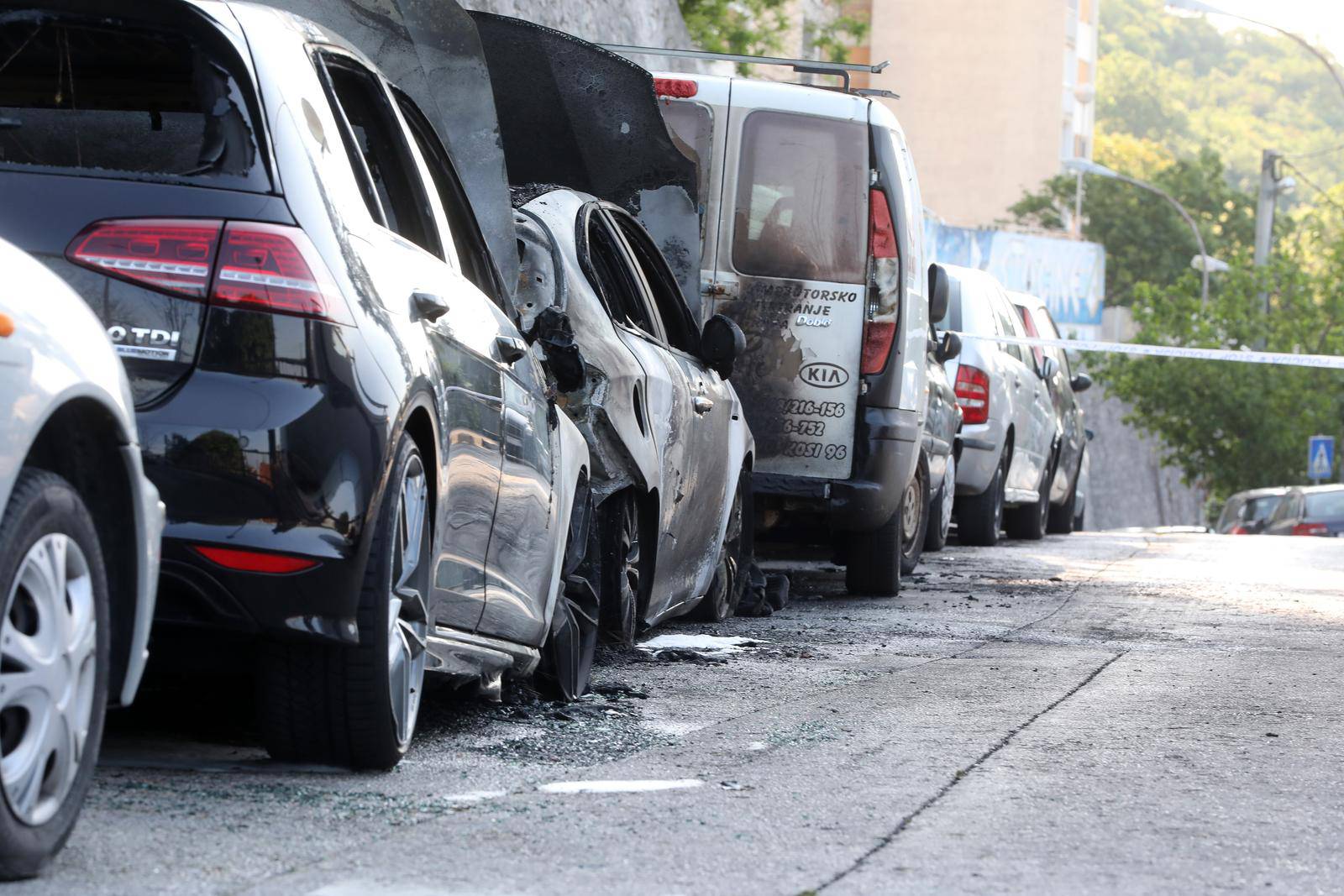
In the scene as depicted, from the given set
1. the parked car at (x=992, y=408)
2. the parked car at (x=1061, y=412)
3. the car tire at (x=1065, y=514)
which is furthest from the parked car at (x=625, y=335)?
the car tire at (x=1065, y=514)

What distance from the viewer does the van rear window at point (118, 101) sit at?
187 inches

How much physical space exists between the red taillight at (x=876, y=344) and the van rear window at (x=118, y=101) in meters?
6.39

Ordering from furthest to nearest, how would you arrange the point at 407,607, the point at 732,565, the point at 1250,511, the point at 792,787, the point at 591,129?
the point at 1250,511 → the point at 732,565 → the point at 591,129 → the point at 792,787 → the point at 407,607

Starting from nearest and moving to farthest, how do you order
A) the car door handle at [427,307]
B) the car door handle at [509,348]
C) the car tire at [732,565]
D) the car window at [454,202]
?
A: the car door handle at [427,307]
the car door handle at [509,348]
the car window at [454,202]
the car tire at [732,565]

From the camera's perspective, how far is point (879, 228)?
11023 millimetres

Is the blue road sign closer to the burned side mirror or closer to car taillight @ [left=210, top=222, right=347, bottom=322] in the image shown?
the burned side mirror

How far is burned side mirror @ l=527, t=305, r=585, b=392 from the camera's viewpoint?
6.92m

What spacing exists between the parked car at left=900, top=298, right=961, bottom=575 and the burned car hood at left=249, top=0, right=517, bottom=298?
4765 millimetres

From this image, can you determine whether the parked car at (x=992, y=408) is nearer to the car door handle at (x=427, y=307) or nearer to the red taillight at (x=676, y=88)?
the red taillight at (x=676, y=88)

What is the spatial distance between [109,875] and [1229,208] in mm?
80311

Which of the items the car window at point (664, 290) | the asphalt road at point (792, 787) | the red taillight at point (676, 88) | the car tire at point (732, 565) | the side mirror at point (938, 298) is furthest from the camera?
the side mirror at point (938, 298)

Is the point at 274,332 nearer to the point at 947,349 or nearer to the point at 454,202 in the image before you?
the point at 454,202

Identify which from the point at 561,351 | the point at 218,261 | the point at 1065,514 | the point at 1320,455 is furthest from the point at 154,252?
the point at 1320,455

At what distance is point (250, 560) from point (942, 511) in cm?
1146
